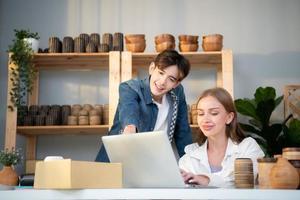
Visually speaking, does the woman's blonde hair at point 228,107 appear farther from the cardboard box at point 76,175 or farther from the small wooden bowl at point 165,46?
the small wooden bowl at point 165,46

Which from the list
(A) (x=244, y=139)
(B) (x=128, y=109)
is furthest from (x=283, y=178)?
(B) (x=128, y=109)

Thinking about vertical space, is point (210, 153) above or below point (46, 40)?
below

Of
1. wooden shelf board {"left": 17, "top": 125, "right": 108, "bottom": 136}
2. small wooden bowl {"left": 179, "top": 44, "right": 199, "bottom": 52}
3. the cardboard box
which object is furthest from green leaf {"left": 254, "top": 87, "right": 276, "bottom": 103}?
the cardboard box

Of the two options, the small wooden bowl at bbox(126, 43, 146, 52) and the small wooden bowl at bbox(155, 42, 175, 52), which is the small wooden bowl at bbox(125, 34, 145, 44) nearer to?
the small wooden bowl at bbox(126, 43, 146, 52)

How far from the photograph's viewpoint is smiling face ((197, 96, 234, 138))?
2.21m

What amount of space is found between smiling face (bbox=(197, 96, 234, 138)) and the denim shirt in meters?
0.31

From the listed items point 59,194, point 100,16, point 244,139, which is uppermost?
point 100,16

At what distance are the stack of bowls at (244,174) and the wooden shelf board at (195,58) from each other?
7.47 feet

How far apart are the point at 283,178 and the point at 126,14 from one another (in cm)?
318

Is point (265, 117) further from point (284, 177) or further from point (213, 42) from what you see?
point (284, 177)

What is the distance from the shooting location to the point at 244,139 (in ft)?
7.37

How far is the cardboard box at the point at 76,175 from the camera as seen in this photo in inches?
52.3

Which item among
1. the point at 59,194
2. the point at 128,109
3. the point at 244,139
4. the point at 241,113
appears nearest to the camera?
the point at 59,194

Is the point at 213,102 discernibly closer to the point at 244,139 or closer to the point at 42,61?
the point at 244,139
